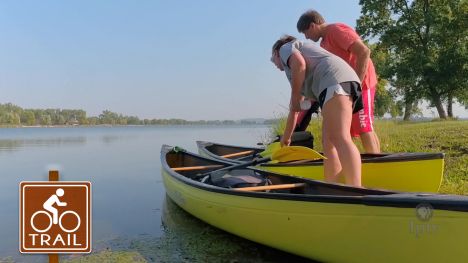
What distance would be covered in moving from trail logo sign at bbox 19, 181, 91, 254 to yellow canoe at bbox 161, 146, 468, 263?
69.0 inches

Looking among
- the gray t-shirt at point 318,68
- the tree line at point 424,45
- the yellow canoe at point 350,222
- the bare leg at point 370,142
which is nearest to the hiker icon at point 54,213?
the yellow canoe at point 350,222

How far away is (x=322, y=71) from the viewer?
3.90 metres

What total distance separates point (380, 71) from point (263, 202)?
24.1 m

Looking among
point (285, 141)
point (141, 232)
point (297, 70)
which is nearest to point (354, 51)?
point (297, 70)

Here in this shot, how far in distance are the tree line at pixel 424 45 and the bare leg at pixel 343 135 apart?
21.5 meters

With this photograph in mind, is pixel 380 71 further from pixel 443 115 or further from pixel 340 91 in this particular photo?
pixel 340 91

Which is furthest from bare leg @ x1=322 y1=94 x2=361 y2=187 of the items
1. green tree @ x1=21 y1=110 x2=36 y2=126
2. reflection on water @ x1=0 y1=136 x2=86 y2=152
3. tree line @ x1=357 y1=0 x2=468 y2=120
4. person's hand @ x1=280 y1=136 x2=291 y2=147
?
green tree @ x1=21 y1=110 x2=36 y2=126

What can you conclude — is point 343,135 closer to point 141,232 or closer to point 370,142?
point 370,142

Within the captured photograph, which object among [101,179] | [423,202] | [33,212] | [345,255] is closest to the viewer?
[33,212]

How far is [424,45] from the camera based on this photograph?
24.7 meters

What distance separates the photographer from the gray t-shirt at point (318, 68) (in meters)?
3.79

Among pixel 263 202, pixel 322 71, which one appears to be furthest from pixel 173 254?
pixel 322 71

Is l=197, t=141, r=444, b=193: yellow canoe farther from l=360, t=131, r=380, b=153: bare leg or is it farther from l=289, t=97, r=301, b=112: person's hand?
l=289, t=97, r=301, b=112: person's hand

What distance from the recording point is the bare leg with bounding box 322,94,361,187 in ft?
11.9
